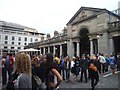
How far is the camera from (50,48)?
44.2 metres

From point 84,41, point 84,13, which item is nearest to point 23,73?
point 84,13

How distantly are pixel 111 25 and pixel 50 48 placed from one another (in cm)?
1964

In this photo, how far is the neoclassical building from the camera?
88.3 feet

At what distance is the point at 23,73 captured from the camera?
3.85m

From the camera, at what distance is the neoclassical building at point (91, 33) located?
26.9 meters

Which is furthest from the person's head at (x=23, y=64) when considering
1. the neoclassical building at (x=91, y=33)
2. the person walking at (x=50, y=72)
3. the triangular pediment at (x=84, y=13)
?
the triangular pediment at (x=84, y=13)

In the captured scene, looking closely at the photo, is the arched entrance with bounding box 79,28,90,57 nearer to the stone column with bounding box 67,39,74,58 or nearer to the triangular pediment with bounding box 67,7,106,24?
the stone column with bounding box 67,39,74,58

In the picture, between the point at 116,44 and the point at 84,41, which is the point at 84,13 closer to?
the point at 84,41

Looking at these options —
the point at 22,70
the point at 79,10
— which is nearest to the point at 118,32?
the point at 79,10

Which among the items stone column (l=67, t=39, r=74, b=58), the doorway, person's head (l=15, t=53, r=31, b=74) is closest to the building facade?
stone column (l=67, t=39, r=74, b=58)

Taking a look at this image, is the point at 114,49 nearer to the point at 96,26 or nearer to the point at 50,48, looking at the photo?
the point at 96,26

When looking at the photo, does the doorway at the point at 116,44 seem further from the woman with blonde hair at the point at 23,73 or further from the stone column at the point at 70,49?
the woman with blonde hair at the point at 23,73

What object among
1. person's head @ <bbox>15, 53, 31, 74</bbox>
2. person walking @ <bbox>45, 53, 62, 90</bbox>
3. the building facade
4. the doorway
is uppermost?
the building facade

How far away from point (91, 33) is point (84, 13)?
13.7 feet
